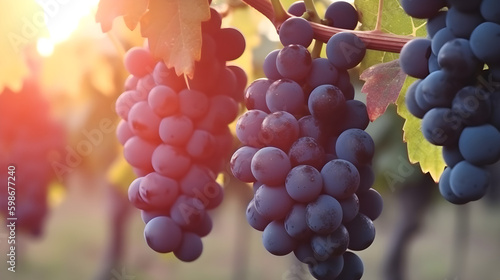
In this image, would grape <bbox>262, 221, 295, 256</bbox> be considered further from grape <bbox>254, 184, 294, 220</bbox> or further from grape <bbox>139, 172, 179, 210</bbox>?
grape <bbox>139, 172, 179, 210</bbox>

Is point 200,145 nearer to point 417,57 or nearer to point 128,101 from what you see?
point 128,101

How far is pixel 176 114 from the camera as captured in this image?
0.66 metres

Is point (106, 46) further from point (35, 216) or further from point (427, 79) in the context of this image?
point (427, 79)

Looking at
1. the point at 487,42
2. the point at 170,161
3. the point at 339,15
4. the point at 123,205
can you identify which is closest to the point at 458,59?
the point at 487,42

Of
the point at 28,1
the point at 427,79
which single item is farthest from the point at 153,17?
the point at 28,1

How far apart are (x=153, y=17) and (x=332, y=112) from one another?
0.62ft

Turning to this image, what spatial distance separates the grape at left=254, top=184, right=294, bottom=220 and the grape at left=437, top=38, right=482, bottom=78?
19 cm

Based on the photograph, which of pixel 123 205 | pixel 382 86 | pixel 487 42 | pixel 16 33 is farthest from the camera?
pixel 123 205

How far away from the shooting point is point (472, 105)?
410 millimetres

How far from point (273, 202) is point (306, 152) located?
0.05 meters

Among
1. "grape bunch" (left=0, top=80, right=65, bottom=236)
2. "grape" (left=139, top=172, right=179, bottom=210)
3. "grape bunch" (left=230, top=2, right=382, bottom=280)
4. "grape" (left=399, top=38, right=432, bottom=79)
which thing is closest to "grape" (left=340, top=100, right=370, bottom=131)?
"grape bunch" (left=230, top=2, right=382, bottom=280)

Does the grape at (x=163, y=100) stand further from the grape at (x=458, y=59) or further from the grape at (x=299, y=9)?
the grape at (x=458, y=59)

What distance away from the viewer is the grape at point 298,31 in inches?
21.4

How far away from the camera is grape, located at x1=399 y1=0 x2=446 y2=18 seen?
0.44 metres
